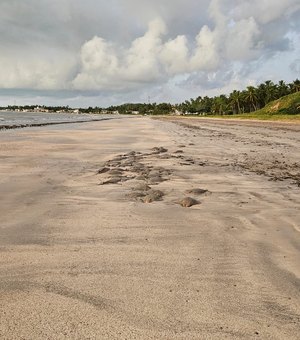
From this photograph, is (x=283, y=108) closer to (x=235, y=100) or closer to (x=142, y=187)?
(x=235, y=100)

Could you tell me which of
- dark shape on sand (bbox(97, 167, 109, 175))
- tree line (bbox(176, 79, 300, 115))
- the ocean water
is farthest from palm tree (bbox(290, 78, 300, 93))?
dark shape on sand (bbox(97, 167, 109, 175))

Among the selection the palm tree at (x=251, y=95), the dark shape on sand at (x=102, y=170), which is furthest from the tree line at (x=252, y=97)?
the dark shape on sand at (x=102, y=170)

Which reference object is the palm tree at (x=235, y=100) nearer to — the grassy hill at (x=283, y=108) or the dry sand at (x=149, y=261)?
the grassy hill at (x=283, y=108)

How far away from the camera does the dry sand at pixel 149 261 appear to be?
264cm

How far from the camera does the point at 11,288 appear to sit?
313 cm

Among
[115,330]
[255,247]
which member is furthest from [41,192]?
[115,330]

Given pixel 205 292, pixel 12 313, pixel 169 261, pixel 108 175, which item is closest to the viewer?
pixel 12 313

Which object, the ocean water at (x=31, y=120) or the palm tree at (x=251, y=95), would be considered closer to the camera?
the ocean water at (x=31, y=120)

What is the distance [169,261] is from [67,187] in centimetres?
426

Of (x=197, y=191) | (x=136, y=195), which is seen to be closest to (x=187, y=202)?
(x=197, y=191)

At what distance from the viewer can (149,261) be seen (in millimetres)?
3729

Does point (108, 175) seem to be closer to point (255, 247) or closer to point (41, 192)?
point (41, 192)

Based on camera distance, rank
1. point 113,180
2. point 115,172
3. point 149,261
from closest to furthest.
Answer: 1. point 149,261
2. point 113,180
3. point 115,172

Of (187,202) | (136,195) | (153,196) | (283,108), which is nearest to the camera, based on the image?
(187,202)
